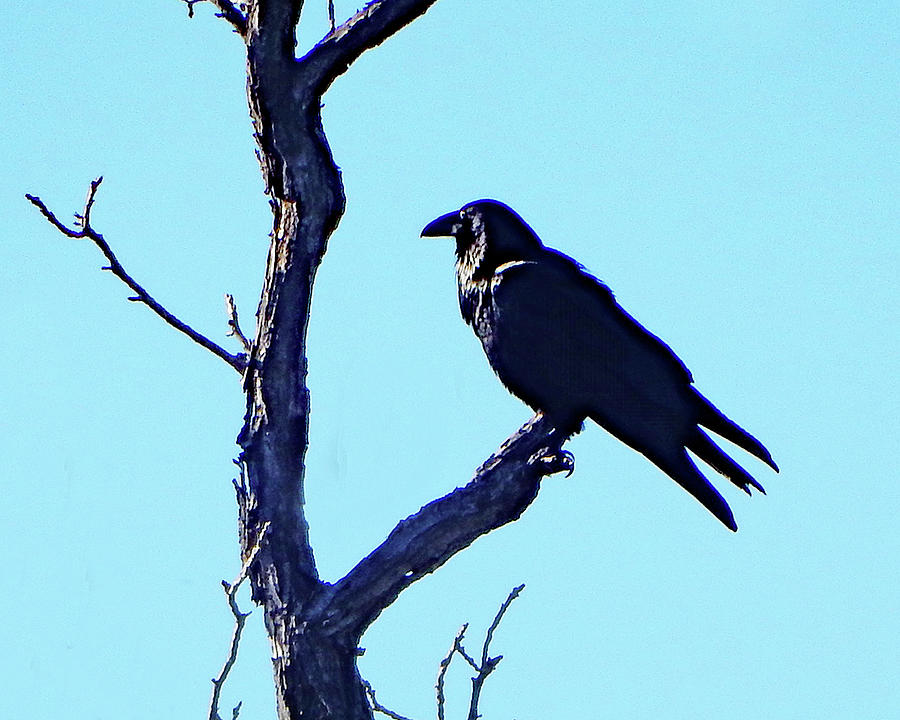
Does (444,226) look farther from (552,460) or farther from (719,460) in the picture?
(552,460)

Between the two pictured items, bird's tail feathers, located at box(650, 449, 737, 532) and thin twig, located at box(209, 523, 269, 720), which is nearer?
thin twig, located at box(209, 523, 269, 720)

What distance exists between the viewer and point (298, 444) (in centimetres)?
335

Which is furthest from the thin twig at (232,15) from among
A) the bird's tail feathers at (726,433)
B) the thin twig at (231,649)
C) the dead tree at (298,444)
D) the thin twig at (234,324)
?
the bird's tail feathers at (726,433)

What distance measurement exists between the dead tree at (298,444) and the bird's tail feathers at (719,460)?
45.6 inches

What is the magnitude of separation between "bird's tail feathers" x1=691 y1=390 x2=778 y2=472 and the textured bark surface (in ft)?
4.10

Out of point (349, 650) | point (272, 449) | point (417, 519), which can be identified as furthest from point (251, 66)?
point (349, 650)

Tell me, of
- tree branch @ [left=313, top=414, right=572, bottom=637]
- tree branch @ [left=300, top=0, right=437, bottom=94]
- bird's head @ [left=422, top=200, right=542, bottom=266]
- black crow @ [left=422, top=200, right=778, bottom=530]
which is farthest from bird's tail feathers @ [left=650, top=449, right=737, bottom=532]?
tree branch @ [left=300, top=0, right=437, bottom=94]

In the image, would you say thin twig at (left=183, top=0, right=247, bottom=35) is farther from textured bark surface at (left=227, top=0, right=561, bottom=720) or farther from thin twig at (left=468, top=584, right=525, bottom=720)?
thin twig at (left=468, top=584, right=525, bottom=720)

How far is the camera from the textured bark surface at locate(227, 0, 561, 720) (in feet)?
10.4

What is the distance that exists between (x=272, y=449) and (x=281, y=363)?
257 millimetres

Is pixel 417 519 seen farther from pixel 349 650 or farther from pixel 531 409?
pixel 531 409

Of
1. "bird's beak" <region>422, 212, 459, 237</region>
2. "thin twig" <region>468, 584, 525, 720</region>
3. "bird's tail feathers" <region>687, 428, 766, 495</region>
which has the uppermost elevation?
"bird's beak" <region>422, 212, 459, 237</region>

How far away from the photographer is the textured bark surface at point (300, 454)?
318 cm

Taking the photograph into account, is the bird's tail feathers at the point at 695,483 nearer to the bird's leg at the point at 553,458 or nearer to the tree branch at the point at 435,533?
the bird's leg at the point at 553,458
